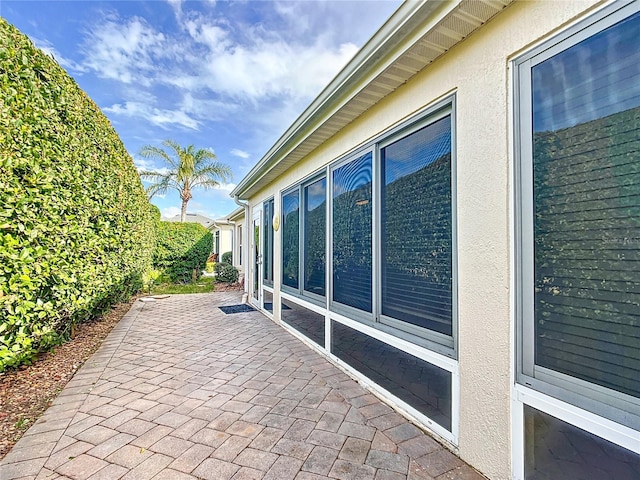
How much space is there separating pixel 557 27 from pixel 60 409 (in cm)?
456

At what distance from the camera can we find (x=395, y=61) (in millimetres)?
2463

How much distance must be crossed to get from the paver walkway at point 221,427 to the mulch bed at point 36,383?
10 cm

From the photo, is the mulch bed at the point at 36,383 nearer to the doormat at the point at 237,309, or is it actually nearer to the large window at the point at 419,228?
the doormat at the point at 237,309

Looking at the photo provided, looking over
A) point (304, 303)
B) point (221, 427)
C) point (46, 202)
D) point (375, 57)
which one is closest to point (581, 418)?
point (221, 427)

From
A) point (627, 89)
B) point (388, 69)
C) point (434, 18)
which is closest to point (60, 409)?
point (388, 69)

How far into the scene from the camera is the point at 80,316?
488cm

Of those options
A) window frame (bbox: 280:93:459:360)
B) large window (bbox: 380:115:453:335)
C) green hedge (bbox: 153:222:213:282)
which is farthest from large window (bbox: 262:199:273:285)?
green hedge (bbox: 153:222:213:282)

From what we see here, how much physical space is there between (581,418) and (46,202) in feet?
15.4

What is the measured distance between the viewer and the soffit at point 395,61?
197 cm

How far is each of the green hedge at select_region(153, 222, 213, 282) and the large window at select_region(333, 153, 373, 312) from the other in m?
10.3

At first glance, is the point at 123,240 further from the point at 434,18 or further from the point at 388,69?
the point at 434,18

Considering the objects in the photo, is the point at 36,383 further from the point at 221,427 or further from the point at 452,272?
the point at 452,272

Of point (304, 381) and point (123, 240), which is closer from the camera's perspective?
point (304, 381)

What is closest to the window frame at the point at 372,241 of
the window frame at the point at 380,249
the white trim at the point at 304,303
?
the window frame at the point at 380,249
